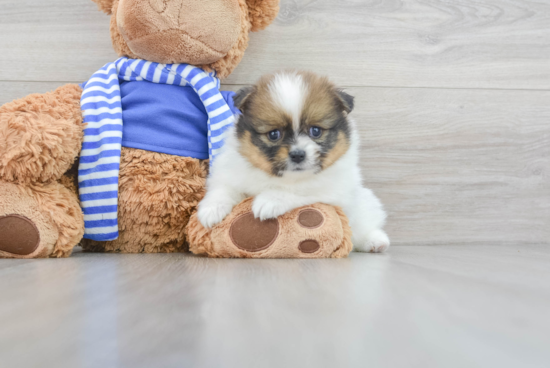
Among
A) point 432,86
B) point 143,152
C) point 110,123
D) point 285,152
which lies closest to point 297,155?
point 285,152

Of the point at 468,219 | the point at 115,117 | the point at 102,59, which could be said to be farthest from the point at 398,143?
the point at 102,59

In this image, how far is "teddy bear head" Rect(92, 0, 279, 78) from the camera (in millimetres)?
1457

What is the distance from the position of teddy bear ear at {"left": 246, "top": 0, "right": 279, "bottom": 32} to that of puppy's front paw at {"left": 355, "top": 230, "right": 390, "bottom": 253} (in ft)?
3.27

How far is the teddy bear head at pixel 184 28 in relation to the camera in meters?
1.46

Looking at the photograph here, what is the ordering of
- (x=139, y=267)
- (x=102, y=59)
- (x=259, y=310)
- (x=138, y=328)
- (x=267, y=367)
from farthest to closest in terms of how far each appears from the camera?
(x=102, y=59)
(x=139, y=267)
(x=259, y=310)
(x=138, y=328)
(x=267, y=367)

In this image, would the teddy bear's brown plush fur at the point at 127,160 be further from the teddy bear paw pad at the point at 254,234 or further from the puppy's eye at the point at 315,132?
the puppy's eye at the point at 315,132

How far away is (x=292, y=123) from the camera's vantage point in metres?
1.38

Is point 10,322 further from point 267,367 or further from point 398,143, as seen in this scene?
point 398,143

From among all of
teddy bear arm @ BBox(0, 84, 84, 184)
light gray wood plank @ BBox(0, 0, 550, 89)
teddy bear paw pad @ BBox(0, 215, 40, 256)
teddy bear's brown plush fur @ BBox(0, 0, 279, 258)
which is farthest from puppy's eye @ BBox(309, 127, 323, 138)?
teddy bear paw pad @ BBox(0, 215, 40, 256)

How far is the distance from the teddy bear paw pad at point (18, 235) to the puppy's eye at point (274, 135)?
814 mm

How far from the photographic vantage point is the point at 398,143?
206 cm

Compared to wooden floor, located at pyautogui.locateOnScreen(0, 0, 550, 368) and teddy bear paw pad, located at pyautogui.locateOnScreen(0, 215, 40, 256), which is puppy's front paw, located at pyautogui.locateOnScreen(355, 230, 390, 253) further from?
teddy bear paw pad, located at pyautogui.locateOnScreen(0, 215, 40, 256)

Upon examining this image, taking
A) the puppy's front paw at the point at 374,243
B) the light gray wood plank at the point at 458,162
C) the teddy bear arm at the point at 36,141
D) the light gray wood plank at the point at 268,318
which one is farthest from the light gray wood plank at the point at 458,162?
the teddy bear arm at the point at 36,141

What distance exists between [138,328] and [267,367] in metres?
0.21
